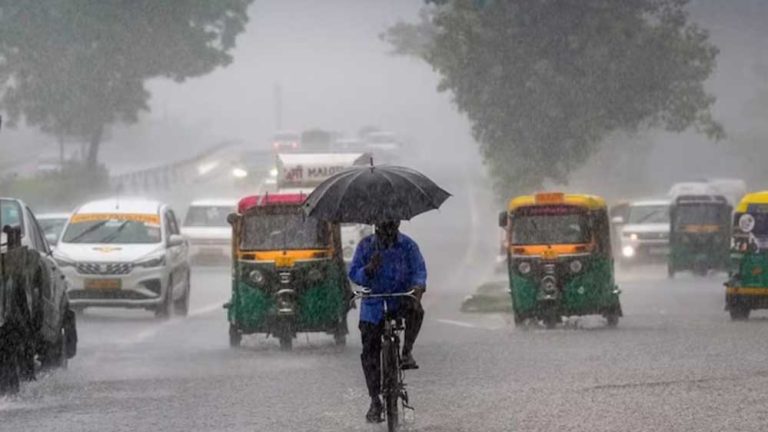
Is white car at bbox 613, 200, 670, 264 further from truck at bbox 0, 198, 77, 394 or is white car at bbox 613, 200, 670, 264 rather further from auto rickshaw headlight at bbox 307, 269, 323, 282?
truck at bbox 0, 198, 77, 394

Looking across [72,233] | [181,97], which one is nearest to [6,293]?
[72,233]

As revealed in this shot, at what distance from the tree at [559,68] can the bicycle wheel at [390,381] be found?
37.0 m

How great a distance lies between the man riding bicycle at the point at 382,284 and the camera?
14.9 meters

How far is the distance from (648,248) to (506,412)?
36.7 metres

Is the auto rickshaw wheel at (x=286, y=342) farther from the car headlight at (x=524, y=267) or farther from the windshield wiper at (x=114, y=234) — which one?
the windshield wiper at (x=114, y=234)

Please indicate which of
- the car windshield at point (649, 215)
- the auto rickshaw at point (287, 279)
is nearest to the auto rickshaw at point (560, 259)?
the auto rickshaw at point (287, 279)

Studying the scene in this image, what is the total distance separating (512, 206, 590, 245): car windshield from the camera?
28.1 m

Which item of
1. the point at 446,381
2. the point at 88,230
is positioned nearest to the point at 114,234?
the point at 88,230

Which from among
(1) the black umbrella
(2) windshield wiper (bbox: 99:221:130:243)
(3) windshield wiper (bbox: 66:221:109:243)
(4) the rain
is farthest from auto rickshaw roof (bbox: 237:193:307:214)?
(1) the black umbrella

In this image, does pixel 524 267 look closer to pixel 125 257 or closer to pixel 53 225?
pixel 125 257

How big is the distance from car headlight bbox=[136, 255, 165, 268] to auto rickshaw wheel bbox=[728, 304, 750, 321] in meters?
8.92

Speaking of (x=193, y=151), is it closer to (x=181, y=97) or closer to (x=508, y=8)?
(x=181, y=97)

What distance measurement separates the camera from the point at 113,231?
3162 centimetres

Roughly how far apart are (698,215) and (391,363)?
3471 cm
